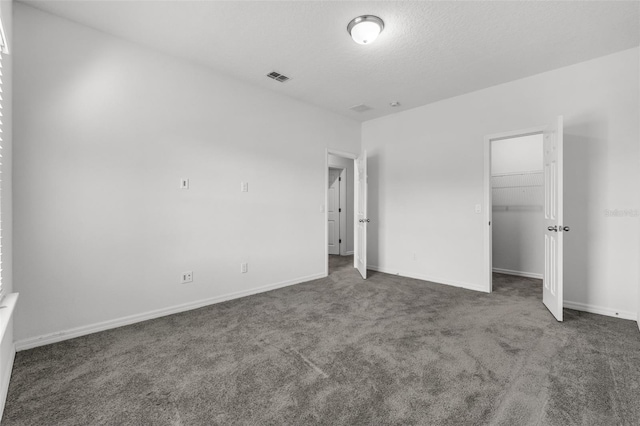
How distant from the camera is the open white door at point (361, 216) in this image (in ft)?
14.7

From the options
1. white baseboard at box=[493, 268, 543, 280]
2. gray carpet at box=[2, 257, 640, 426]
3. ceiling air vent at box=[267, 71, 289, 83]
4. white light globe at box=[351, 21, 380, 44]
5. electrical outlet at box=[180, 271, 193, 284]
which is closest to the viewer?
gray carpet at box=[2, 257, 640, 426]

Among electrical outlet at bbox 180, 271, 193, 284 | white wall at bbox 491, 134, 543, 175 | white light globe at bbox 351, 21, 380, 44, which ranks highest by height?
white light globe at bbox 351, 21, 380, 44

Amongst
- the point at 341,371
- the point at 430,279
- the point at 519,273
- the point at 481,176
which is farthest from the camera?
the point at 519,273

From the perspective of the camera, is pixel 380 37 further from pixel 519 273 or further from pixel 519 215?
pixel 519 273

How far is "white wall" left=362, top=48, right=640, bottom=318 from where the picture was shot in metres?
2.92

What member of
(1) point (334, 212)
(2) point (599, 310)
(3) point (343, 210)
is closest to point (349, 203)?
→ (3) point (343, 210)

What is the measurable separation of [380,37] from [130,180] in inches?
106

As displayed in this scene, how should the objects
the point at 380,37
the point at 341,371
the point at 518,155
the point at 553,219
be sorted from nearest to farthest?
the point at 341,371 < the point at 380,37 < the point at 553,219 < the point at 518,155

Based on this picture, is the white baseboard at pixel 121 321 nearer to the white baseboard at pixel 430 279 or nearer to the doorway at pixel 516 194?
the white baseboard at pixel 430 279

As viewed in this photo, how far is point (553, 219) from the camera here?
2.94 meters

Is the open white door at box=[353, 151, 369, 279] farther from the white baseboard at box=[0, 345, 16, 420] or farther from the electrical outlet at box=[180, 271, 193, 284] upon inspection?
the white baseboard at box=[0, 345, 16, 420]

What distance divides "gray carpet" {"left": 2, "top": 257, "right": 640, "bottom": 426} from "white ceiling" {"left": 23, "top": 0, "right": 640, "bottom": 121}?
8.75 ft

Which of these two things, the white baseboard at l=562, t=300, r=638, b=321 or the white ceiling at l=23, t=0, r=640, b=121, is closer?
the white ceiling at l=23, t=0, r=640, b=121

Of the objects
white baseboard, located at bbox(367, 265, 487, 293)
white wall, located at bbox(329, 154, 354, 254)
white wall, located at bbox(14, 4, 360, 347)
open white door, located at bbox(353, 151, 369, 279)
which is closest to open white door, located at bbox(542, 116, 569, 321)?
white baseboard, located at bbox(367, 265, 487, 293)
